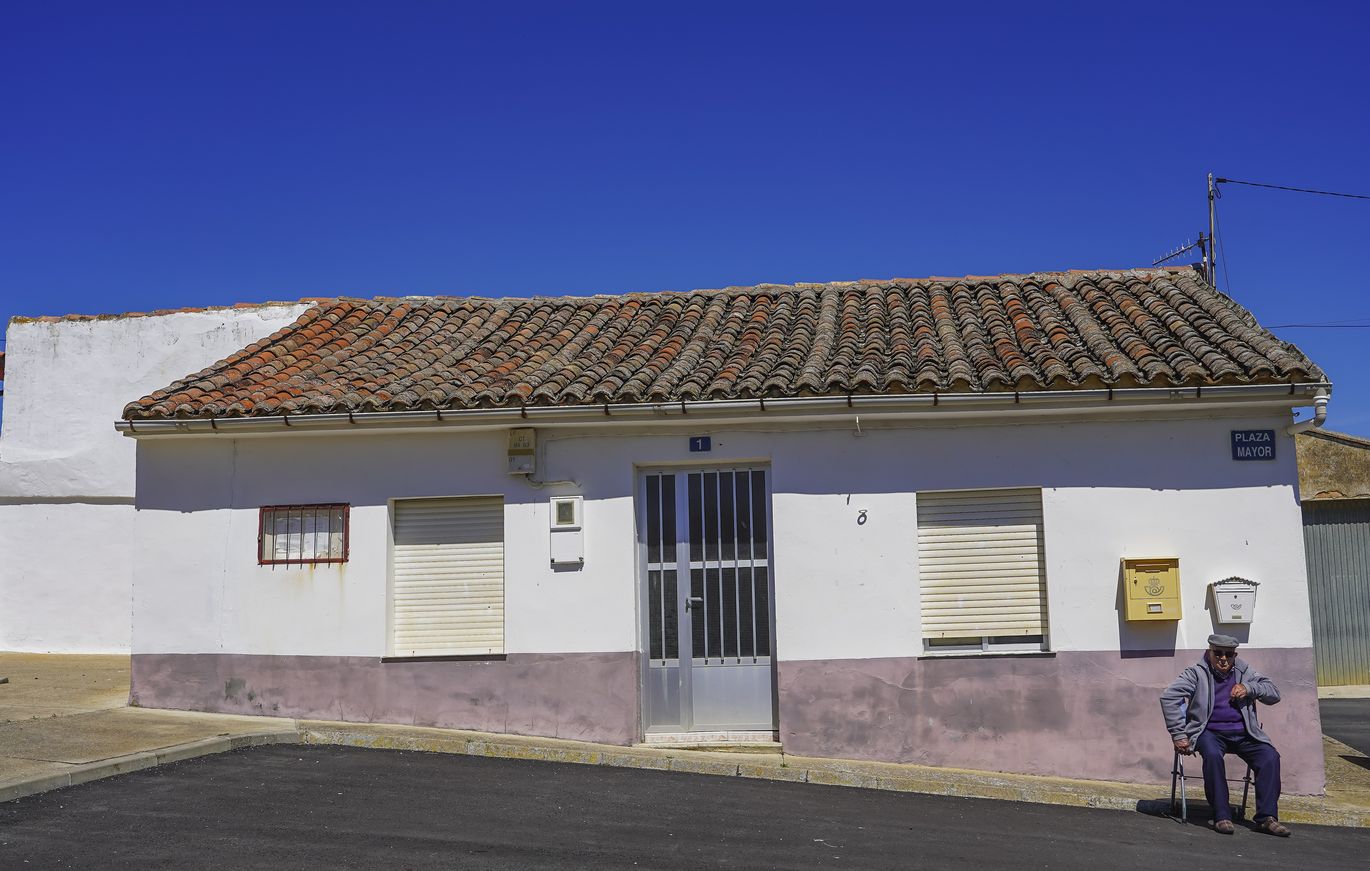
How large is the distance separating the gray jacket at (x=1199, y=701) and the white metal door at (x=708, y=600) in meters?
3.26

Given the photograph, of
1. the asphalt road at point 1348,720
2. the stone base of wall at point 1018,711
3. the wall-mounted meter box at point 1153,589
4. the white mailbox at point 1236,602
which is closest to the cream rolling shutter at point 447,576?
the stone base of wall at point 1018,711

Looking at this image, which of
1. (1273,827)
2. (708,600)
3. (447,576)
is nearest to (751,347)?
(708,600)

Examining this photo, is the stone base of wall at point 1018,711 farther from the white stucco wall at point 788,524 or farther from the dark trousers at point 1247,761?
the dark trousers at point 1247,761

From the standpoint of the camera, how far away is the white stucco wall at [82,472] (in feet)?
51.5

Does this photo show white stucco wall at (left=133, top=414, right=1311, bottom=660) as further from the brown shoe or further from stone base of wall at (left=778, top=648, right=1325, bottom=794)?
the brown shoe

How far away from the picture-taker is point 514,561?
1067 cm

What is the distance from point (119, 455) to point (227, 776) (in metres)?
8.49

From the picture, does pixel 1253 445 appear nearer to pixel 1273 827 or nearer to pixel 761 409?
pixel 1273 827

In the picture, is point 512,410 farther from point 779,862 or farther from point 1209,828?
point 1209,828

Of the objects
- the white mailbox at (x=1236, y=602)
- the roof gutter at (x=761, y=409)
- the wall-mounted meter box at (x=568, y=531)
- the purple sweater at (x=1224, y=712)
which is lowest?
the purple sweater at (x=1224, y=712)

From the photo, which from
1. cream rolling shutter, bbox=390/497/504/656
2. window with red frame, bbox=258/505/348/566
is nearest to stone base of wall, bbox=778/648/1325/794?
cream rolling shutter, bbox=390/497/504/656

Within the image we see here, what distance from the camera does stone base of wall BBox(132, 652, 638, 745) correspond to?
412 inches

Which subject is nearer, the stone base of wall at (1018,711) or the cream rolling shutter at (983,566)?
the stone base of wall at (1018,711)

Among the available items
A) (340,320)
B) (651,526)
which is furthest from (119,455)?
(651,526)
